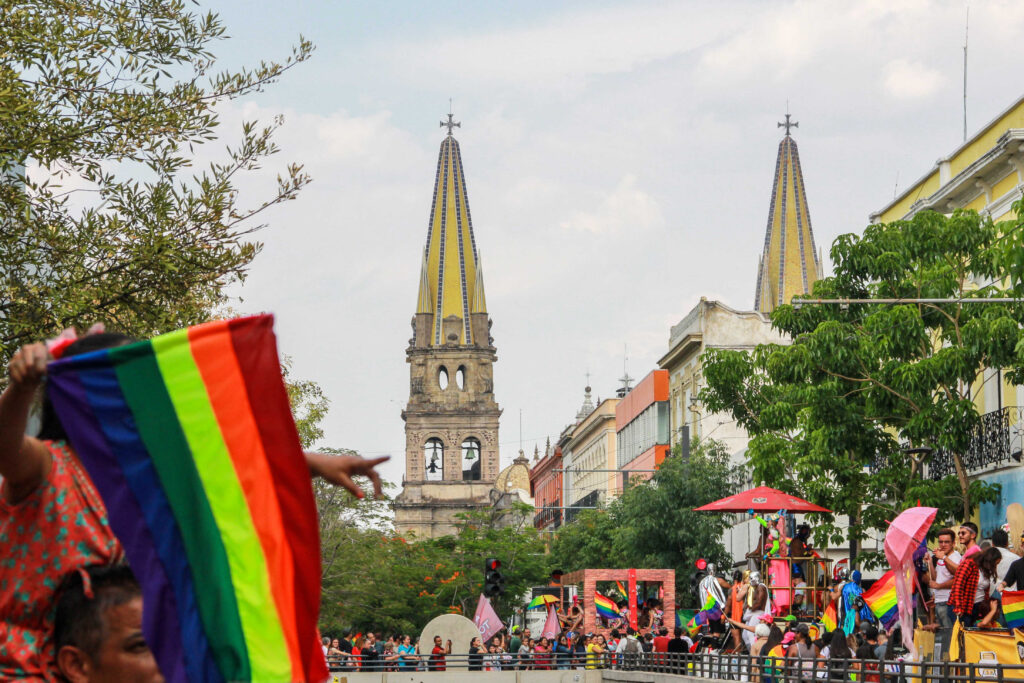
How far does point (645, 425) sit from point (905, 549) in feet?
201

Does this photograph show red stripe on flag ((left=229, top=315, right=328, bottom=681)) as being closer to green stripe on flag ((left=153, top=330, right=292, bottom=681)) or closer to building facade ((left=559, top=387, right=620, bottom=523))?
green stripe on flag ((left=153, top=330, right=292, bottom=681))

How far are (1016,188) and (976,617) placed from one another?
56.9 ft

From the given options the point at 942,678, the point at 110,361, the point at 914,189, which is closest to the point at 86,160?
the point at 942,678

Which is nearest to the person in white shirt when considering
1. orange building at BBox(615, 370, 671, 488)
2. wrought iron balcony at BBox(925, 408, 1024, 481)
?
wrought iron balcony at BBox(925, 408, 1024, 481)

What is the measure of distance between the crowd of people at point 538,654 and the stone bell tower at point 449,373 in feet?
353

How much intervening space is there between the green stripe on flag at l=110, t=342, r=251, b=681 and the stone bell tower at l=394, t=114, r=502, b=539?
145 metres

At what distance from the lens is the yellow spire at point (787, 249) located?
355 ft

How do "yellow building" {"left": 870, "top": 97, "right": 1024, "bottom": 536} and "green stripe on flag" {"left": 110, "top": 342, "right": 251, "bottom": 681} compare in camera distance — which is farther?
"yellow building" {"left": 870, "top": 97, "right": 1024, "bottom": 536}

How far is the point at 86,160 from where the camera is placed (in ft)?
47.6

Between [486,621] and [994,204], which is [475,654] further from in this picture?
[994,204]

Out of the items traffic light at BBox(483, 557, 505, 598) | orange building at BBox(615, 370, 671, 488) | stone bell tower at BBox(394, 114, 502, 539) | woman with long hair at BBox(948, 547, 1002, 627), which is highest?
stone bell tower at BBox(394, 114, 502, 539)

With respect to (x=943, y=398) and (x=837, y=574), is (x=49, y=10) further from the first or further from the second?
(x=943, y=398)

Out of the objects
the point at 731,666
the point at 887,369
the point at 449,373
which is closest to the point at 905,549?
the point at 731,666

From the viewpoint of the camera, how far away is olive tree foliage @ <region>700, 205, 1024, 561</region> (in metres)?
26.6
